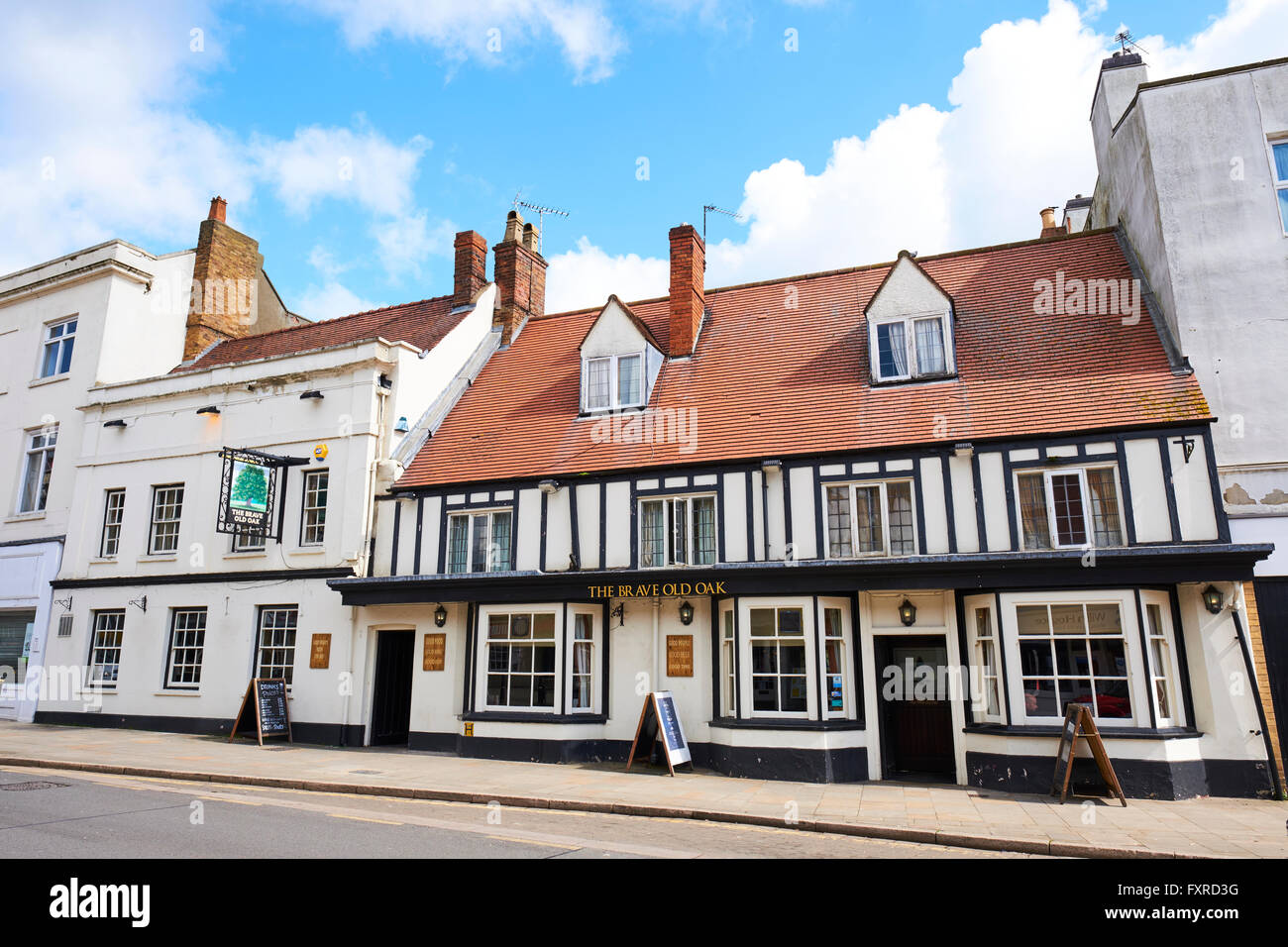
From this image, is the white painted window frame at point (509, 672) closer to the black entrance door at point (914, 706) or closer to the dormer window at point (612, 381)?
the dormer window at point (612, 381)

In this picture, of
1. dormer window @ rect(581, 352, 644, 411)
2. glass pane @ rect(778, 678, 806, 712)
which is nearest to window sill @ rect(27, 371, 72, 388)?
dormer window @ rect(581, 352, 644, 411)

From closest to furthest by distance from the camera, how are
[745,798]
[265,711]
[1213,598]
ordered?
[745,798] → [1213,598] → [265,711]

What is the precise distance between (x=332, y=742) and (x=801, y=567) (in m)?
10.4

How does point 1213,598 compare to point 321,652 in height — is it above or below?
above

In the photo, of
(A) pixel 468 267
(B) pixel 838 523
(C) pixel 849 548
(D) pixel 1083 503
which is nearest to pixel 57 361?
(A) pixel 468 267

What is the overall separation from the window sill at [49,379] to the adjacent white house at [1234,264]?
2601cm

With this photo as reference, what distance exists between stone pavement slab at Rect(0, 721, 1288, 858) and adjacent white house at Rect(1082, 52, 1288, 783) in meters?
4.11

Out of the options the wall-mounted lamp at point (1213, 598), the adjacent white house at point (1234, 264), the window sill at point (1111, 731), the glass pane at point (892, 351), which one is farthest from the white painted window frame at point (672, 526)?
the adjacent white house at point (1234, 264)

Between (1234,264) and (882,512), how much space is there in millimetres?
7397

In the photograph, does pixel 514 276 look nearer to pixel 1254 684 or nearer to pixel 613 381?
pixel 613 381

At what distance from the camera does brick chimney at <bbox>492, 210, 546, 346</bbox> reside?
2252 cm

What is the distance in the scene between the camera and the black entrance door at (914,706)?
46.3 feet

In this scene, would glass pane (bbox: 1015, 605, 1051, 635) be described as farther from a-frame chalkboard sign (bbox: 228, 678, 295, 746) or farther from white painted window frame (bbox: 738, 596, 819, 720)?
a-frame chalkboard sign (bbox: 228, 678, 295, 746)

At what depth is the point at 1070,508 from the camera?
13.4m
